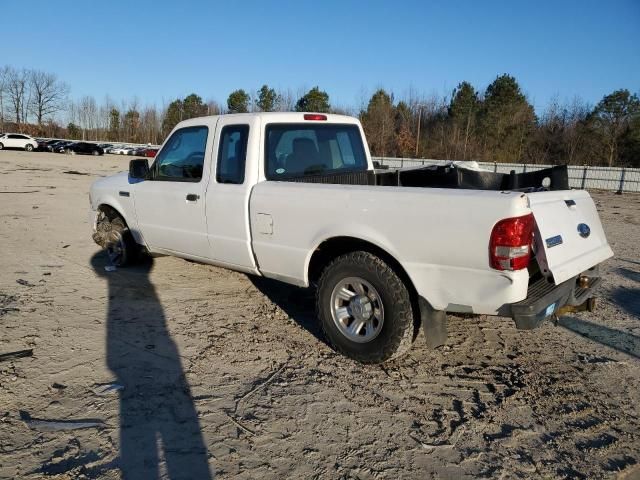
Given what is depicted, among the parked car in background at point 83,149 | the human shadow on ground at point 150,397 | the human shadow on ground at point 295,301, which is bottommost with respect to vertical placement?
the human shadow on ground at point 150,397

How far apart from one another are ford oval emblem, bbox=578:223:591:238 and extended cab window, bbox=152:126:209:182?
349cm

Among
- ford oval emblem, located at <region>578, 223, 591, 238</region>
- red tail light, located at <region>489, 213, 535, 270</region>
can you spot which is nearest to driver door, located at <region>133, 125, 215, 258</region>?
red tail light, located at <region>489, 213, 535, 270</region>

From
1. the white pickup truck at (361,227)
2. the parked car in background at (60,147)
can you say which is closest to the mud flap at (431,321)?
the white pickup truck at (361,227)

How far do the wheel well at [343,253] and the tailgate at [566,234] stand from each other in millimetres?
966

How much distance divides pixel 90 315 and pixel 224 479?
2.94 meters

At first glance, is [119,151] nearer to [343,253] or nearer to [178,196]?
[178,196]

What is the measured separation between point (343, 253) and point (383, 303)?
657mm

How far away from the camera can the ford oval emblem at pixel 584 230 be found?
361 centimetres

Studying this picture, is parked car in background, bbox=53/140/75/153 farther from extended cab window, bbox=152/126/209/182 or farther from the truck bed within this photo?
the truck bed

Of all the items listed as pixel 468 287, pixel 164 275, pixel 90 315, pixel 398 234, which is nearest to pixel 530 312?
pixel 468 287

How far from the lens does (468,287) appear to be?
10.6ft

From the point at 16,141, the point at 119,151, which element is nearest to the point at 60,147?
the point at 16,141

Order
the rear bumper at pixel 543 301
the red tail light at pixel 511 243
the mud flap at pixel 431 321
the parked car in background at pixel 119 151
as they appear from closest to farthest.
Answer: the red tail light at pixel 511 243 → the rear bumper at pixel 543 301 → the mud flap at pixel 431 321 → the parked car in background at pixel 119 151

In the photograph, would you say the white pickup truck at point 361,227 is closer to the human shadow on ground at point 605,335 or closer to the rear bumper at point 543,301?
the rear bumper at point 543,301
